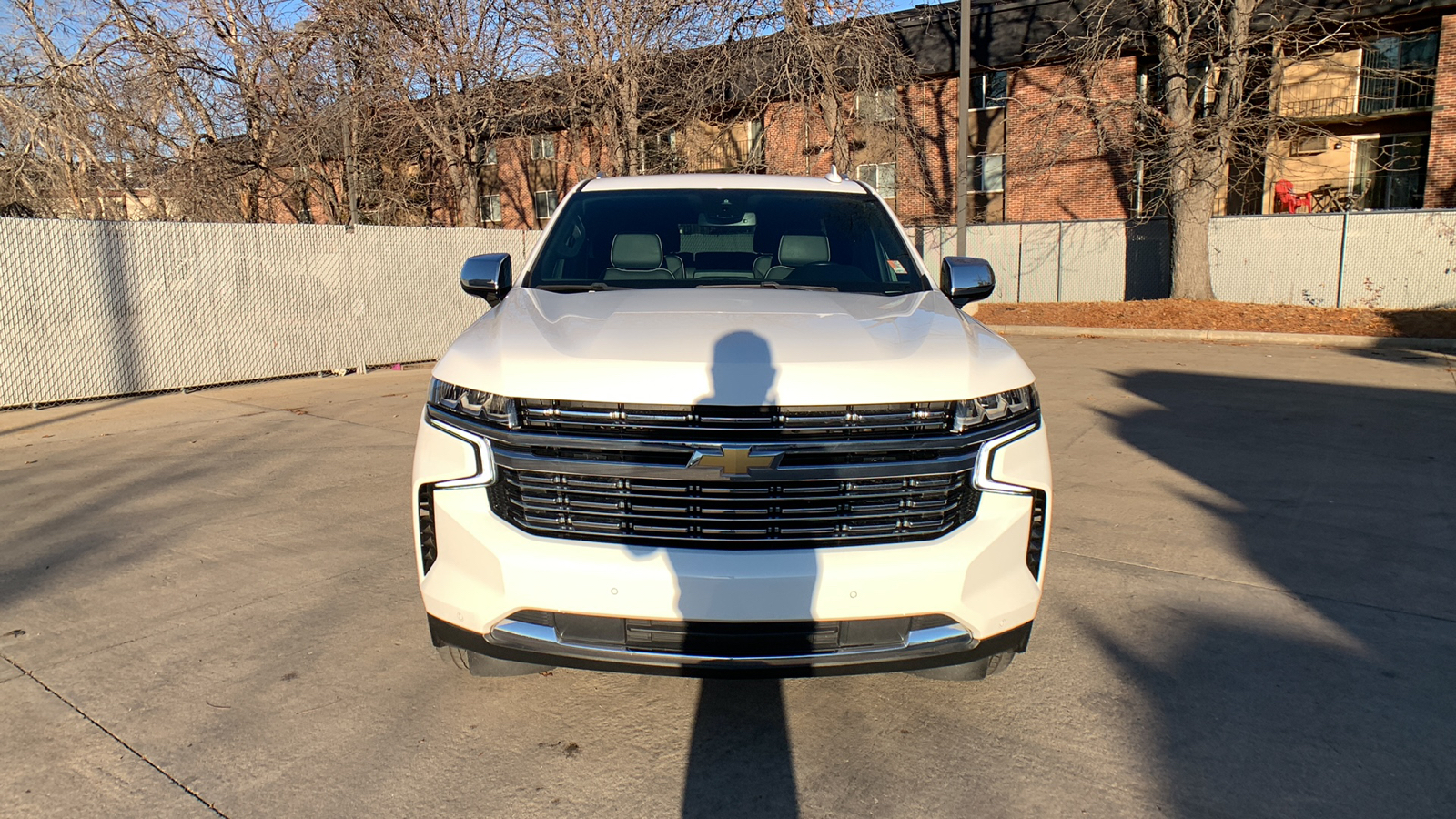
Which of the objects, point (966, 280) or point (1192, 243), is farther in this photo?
point (1192, 243)

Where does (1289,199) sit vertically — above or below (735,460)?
above

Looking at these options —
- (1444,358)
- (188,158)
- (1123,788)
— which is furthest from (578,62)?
(1123,788)

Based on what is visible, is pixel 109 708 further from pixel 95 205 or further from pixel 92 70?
pixel 95 205

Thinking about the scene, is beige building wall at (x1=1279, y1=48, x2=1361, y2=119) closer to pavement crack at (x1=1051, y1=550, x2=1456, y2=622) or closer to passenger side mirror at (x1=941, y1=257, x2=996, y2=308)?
pavement crack at (x1=1051, y1=550, x2=1456, y2=622)

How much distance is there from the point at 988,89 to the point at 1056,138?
10.3ft

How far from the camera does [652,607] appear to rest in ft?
9.04

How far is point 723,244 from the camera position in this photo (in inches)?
177

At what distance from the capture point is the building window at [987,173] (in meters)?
30.2

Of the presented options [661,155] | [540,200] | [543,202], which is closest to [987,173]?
[661,155]

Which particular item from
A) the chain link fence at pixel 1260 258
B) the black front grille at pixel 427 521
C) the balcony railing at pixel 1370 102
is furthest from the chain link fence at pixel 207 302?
the balcony railing at pixel 1370 102

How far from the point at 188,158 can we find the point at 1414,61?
1221 inches

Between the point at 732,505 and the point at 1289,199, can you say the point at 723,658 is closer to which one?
the point at 732,505

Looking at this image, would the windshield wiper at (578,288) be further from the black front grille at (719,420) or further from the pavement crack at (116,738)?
the pavement crack at (116,738)

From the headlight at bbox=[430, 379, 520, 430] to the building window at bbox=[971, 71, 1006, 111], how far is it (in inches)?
1133
